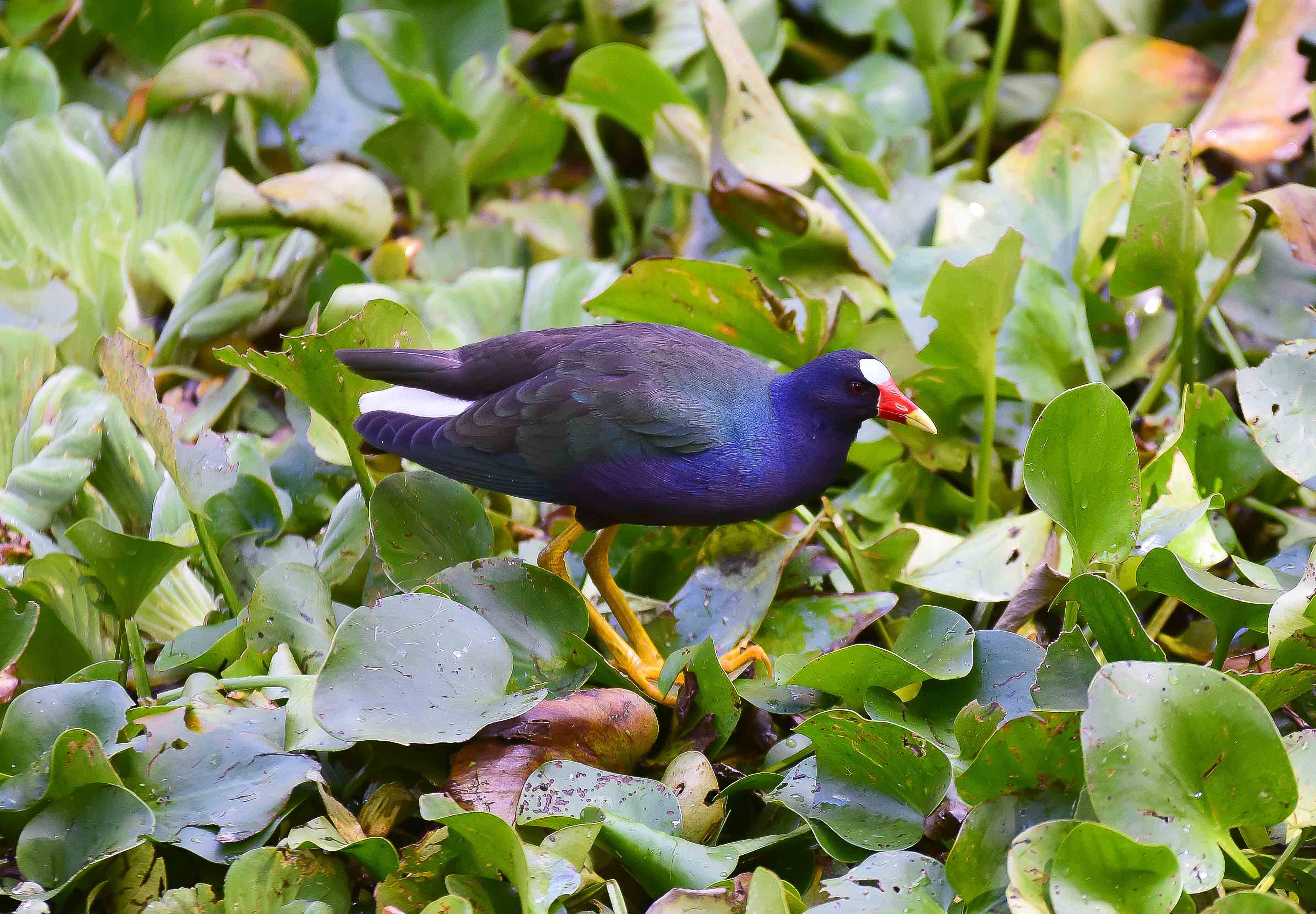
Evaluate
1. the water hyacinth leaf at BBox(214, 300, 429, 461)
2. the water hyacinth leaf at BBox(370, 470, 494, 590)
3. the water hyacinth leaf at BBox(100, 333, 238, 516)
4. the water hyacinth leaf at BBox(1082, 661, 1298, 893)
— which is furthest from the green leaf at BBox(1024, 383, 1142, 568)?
the water hyacinth leaf at BBox(100, 333, 238, 516)

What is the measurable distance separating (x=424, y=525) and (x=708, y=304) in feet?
2.05

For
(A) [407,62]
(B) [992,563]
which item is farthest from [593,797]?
(A) [407,62]

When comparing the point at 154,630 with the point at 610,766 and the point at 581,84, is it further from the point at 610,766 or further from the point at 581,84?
the point at 581,84

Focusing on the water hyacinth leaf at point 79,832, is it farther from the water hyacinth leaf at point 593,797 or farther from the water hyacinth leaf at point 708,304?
the water hyacinth leaf at point 708,304

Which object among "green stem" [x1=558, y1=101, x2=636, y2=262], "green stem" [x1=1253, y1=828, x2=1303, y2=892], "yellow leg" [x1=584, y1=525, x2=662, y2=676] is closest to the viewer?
"green stem" [x1=1253, y1=828, x2=1303, y2=892]

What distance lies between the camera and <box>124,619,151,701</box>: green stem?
1657 millimetres

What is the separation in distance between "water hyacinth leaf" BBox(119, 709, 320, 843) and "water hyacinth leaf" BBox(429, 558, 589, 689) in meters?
0.30

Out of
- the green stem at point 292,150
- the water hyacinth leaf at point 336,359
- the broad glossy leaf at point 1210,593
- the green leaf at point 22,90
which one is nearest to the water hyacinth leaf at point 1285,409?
the broad glossy leaf at point 1210,593

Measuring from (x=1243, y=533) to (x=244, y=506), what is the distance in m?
1.73

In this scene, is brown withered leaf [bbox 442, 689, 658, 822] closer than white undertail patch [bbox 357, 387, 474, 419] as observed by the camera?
Yes

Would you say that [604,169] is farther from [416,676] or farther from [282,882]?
[282,882]

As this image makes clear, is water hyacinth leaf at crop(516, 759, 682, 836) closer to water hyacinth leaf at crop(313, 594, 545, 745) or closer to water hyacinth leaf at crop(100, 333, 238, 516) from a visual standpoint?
water hyacinth leaf at crop(313, 594, 545, 745)

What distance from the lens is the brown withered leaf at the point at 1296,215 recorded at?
1.92 m

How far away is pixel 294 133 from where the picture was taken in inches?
114
